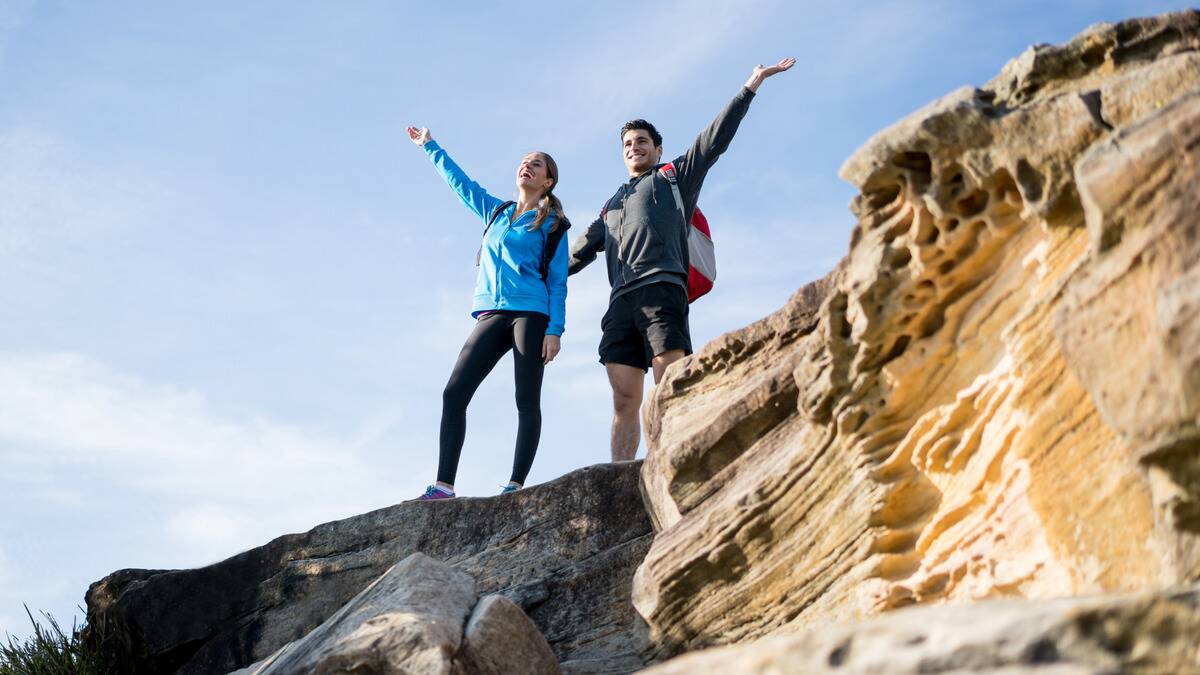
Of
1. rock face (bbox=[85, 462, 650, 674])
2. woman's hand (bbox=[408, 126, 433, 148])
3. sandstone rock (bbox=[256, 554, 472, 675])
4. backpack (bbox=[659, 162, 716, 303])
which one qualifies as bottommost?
sandstone rock (bbox=[256, 554, 472, 675])

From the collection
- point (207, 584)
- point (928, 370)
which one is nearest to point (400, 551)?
point (207, 584)

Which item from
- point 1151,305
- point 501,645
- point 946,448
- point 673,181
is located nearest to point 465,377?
point 673,181

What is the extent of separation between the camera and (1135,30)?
6590mm

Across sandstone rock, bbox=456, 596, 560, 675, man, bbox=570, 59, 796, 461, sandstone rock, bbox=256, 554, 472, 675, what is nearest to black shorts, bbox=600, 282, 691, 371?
man, bbox=570, 59, 796, 461

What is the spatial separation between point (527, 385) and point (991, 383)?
17.4 feet

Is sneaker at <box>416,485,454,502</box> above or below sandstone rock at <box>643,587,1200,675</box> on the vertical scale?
above

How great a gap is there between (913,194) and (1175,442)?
2.17 meters

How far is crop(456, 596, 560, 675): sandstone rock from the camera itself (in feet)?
27.5

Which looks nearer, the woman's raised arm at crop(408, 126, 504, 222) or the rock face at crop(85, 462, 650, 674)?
the rock face at crop(85, 462, 650, 674)

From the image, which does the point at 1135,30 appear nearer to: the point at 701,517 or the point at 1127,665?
the point at 1127,665

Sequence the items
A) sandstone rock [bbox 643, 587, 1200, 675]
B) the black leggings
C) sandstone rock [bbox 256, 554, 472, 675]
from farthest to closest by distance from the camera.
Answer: the black leggings, sandstone rock [bbox 256, 554, 472, 675], sandstone rock [bbox 643, 587, 1200, 675]

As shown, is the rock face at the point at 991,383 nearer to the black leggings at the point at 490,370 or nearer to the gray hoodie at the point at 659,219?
the gray hoodie at the point at 659,219

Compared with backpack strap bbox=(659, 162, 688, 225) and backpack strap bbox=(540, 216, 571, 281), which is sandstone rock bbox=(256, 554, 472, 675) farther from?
backpack strap bbox=(659, 162, 688, 225)

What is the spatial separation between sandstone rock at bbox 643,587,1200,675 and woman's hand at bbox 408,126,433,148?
31.3 ft
